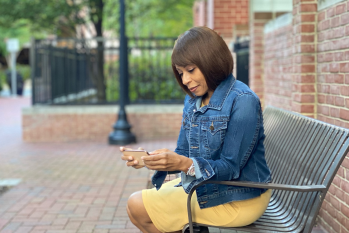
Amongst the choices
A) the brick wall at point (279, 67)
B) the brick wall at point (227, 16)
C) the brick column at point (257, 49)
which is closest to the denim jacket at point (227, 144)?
the brick wall at point (279, 67)

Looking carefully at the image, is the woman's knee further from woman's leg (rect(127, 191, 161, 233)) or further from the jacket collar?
the jacket collar

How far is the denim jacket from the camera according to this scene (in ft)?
7.92

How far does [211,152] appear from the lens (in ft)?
8.25

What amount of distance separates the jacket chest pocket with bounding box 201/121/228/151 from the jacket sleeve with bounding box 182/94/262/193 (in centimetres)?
3

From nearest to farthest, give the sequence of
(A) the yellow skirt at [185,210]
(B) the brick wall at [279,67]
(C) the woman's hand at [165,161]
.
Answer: (C) the woman's hand at [165,161]
(A) the yellow skirt at [185,210]
(B) the brick wall at [279,67]

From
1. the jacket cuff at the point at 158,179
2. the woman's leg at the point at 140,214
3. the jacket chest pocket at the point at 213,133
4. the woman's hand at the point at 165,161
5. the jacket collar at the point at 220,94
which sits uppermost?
the jacket collar at the point at 220,94

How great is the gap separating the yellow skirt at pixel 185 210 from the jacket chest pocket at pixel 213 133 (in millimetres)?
324

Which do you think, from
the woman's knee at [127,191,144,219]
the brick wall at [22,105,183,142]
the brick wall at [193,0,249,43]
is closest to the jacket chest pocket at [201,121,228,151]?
the woman's knee at [127,191,144,219]

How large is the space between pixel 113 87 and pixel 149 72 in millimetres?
1202

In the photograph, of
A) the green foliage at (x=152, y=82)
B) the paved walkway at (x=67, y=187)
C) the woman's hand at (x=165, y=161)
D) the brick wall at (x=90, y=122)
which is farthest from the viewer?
the green foliage at (x=152, y=82)

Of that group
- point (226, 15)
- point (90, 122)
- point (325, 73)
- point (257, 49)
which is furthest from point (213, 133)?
point (226, 15)

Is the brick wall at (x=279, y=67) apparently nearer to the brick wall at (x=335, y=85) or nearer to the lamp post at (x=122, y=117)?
the brick wall at (x=335, y=85)

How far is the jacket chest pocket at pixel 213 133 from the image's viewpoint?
246 centimetres

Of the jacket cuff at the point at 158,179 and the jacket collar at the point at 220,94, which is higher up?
the jacket collar at the point at 220,94
